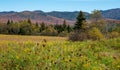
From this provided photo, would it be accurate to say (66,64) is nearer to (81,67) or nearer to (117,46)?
(81,67)

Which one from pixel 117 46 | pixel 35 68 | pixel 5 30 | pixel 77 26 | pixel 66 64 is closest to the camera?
pixel 35 68

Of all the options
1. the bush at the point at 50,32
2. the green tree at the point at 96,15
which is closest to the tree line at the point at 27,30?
the bush at the point at 50,32

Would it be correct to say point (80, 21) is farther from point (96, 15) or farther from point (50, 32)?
point (50, 32)

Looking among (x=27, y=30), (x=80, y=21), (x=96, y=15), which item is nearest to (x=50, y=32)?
(x=27, y=30)

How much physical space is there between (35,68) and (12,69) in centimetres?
54

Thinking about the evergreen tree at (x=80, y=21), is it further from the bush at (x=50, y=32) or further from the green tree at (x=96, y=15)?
the bush at (x=50, y=32)

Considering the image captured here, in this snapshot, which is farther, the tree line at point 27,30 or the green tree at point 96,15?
the tree line at point 27,30

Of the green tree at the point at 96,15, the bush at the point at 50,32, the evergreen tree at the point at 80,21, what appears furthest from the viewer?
the bush at the point at 50,32

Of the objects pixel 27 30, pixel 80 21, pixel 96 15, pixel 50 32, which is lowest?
pixel 50 32

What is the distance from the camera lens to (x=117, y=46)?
1323cm

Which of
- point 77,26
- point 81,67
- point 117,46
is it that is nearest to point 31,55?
point 81,67

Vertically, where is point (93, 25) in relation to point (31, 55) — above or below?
below

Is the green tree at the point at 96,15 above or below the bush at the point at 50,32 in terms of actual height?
above

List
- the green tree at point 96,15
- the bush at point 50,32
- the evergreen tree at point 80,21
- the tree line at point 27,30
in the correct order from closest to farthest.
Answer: the evergreen tree at point 80,21 → the green tree at point 96,15 → the tree line at point 27,30 → the bush at point 50,32
